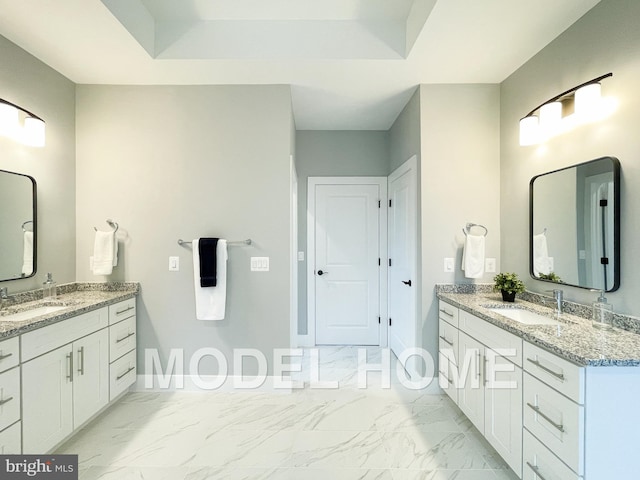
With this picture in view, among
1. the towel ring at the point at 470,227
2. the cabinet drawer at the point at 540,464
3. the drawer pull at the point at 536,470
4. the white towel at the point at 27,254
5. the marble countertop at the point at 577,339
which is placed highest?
the towel ring at the point at 470,227

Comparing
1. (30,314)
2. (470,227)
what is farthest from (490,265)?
(30,314)

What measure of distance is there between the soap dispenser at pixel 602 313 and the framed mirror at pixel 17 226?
11.3 feet

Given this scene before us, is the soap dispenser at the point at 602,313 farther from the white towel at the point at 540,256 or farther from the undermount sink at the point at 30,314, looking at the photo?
the undermount sink at the point at 30,314

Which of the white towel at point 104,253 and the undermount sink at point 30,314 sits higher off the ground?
the white towel at point 104,253

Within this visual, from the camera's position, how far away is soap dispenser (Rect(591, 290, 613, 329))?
1.60 meters

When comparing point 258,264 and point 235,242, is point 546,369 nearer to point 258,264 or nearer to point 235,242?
point 258,264

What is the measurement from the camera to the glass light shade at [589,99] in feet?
5.55

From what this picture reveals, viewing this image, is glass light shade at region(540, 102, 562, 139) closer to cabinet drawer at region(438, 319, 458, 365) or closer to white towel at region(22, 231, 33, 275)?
cabinet drawer at region(438, 319, 458, 365)

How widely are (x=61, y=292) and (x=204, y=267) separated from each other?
1115 millimetres

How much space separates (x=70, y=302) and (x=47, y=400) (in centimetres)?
65

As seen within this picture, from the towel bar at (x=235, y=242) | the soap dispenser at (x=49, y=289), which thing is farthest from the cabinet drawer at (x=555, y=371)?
the soap dispenser at (x=49, y=289)

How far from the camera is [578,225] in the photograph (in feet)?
6.10

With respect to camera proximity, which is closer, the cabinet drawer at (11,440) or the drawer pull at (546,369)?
the drawer pull at (546,369)

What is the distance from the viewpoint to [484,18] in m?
1.85
